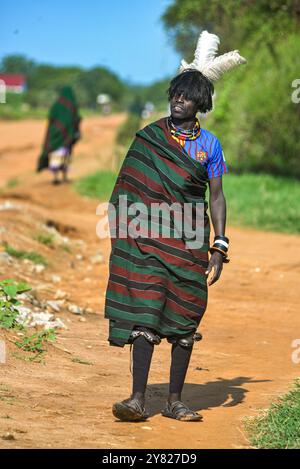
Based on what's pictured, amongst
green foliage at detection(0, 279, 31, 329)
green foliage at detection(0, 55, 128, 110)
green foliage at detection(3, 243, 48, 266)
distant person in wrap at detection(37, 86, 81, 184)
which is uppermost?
green foliage at detection(0, 55, 128, 110)

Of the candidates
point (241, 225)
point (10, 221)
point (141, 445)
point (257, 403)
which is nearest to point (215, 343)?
point (257, 403)

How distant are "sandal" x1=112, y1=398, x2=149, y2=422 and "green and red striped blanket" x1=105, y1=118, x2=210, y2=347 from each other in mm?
290

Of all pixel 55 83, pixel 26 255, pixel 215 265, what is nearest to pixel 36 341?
pixel 215 265

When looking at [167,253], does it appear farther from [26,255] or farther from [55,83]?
[55,83]

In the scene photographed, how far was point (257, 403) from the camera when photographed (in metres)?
5.46

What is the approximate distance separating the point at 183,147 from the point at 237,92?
17.9 m

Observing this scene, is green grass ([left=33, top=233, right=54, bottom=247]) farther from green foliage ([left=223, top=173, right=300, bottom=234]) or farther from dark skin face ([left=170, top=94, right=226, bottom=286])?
dark skin face ([left=170, top=94, right=226, bottom=286])

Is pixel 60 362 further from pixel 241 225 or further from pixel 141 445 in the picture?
pixel 241 225

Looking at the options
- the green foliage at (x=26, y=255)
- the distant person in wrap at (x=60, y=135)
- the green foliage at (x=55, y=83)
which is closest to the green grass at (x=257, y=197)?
the distant person in wrap at (x=60, y=135)

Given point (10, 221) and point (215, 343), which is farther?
point (10, 221)

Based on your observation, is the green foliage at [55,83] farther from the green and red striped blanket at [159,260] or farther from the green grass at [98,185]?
the green and red striped blanket at [159,260]

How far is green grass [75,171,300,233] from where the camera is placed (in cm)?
1432

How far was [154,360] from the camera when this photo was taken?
6.69 meters

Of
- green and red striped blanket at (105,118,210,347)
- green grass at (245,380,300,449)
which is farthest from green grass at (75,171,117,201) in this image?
green grass at (245,380,300,449)
